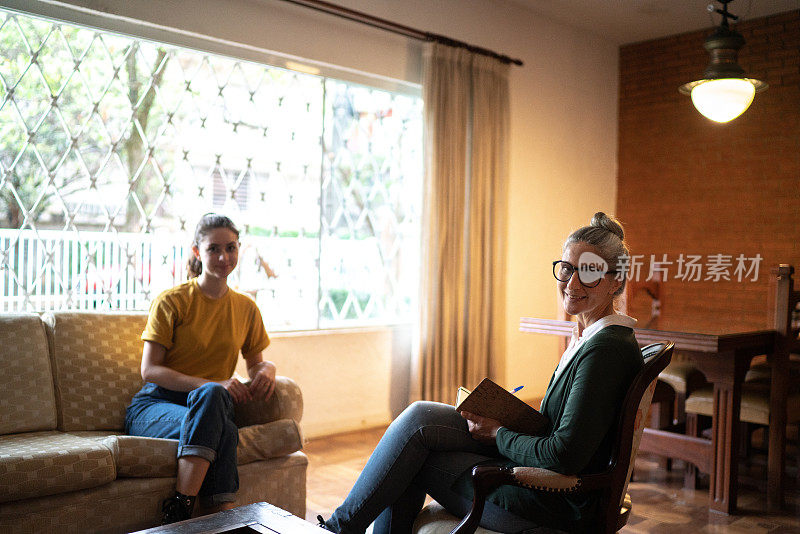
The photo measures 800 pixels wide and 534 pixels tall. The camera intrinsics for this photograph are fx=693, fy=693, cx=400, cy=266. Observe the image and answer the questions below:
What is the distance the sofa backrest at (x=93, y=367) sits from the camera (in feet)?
8.09

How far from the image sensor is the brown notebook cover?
1.66 metres

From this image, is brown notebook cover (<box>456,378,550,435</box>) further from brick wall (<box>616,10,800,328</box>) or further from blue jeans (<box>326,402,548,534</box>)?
brick wall (<box>616,10,800,328</box>)

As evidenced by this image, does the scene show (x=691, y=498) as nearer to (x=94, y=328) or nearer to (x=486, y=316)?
(x=486, y=316)

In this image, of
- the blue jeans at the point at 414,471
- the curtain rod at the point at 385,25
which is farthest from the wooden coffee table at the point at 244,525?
the curtain rod at the point at 385,25

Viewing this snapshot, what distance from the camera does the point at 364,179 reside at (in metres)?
4.25

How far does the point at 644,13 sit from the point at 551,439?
4.29 m

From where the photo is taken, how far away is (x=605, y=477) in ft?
5.09

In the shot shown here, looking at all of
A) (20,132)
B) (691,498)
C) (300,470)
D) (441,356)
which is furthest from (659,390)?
(20,132)

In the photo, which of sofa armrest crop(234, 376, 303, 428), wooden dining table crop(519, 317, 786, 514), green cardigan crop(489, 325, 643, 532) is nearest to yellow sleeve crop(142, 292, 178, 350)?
sofa armrest crop(234, 376, 303, 428)

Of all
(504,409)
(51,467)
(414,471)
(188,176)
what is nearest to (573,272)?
(504,409)

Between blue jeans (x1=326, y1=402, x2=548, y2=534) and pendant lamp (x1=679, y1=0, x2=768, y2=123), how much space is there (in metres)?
2.40

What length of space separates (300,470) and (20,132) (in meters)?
1.91

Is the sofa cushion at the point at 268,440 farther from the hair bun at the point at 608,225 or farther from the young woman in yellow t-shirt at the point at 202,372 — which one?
the hair bun at the point at 608,225

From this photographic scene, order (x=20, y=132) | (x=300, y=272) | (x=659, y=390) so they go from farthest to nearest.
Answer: (x=300, y=272) < (x=659, y=390) < (x=20, y=132)
